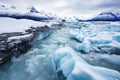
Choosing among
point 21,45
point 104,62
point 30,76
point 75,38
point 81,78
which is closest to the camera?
point 81,78

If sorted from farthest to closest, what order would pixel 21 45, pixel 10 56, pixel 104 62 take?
pixel 21 45, pixel 104 62, pixel 10 56

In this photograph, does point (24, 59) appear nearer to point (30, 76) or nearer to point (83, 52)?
point (30, 76)

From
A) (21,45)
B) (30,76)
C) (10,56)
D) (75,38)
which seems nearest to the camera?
(30,76)

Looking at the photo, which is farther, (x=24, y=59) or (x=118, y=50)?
(x=118, y=50)

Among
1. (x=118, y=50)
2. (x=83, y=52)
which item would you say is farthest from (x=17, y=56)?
(x=118, y=50)

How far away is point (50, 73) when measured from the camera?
14.7 ft

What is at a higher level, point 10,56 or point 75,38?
point 10,56

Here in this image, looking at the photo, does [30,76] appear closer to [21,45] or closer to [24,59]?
[24,59]

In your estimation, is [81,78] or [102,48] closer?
[81,78]

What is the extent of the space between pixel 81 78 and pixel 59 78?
1.07 m

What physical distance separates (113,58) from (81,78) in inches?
133

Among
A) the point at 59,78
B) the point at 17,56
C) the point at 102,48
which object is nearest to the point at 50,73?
the point at 59,78

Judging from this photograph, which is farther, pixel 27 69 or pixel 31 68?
pixel 31 68

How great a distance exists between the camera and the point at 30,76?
4328 mm
